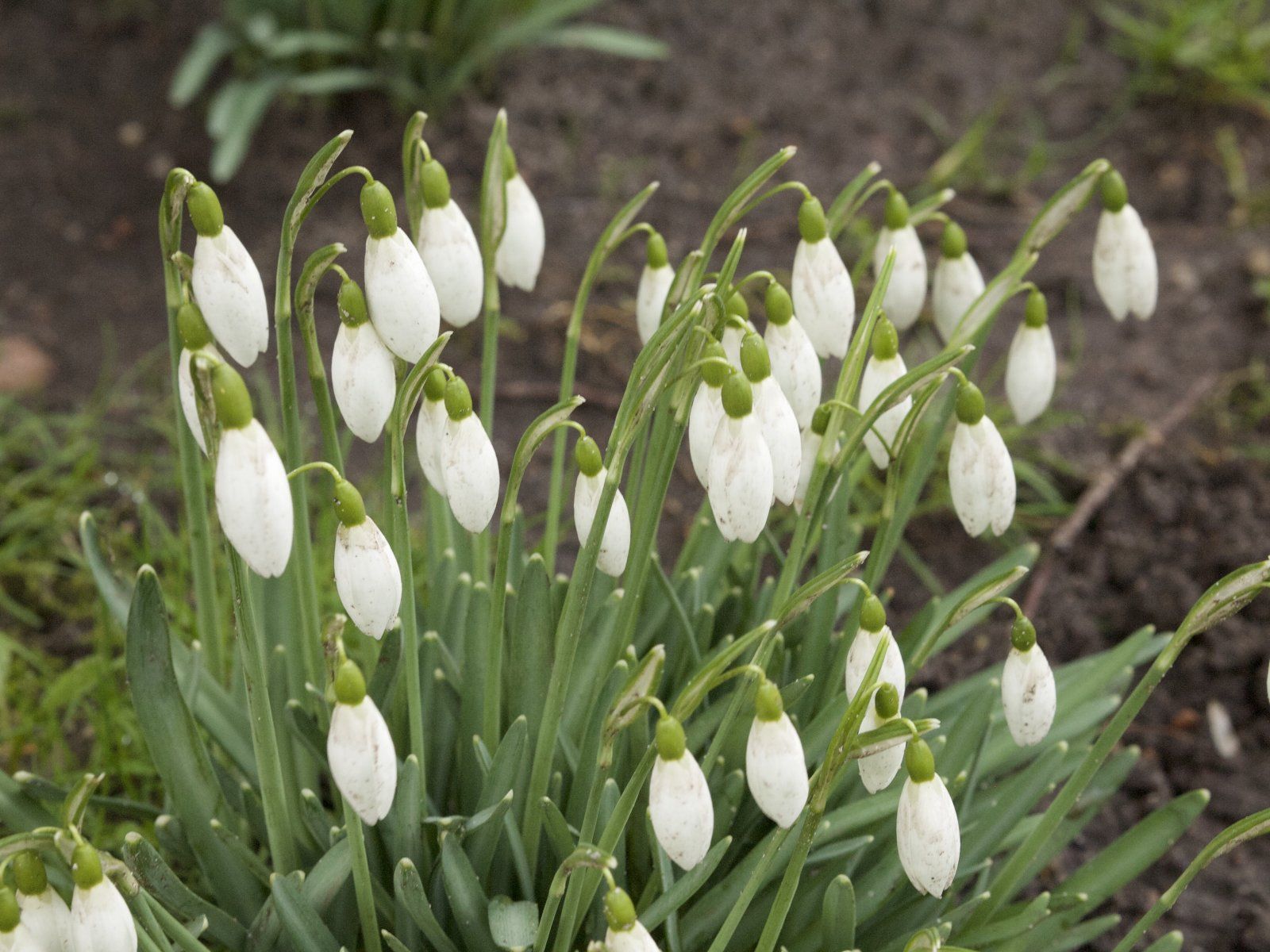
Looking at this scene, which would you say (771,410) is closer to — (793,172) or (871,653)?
(871,653)

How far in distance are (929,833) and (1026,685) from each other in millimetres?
217

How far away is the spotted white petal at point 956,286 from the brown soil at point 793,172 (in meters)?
1.12

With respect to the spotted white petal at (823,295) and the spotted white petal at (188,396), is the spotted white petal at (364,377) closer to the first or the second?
the spotted white petal at (188,396)

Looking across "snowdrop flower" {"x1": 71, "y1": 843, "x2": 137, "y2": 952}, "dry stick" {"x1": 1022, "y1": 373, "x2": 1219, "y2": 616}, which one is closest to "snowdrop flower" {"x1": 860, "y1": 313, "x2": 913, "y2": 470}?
"snowdrop flower" {"x1": 71, "y1": 843, "x2": 137, "y2": 952}

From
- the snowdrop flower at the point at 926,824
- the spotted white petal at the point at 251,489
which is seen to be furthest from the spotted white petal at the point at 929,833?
the spotted white petal at the point at 251,489

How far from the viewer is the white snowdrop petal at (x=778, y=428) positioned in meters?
1.34

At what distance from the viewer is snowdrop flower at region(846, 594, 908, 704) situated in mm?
1356

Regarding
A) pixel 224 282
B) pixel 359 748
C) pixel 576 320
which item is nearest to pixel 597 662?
pixel 576 320

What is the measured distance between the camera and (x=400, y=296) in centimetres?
136

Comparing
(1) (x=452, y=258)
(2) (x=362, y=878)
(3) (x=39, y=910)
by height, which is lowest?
(2) (x=362, y=878)

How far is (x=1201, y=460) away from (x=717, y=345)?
204 centimetres

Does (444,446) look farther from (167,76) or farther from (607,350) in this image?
(167,76)

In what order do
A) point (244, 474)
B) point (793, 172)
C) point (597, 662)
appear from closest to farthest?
point (244, 474) < point (597, 662) < point (793, 172)

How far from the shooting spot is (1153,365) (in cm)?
341
